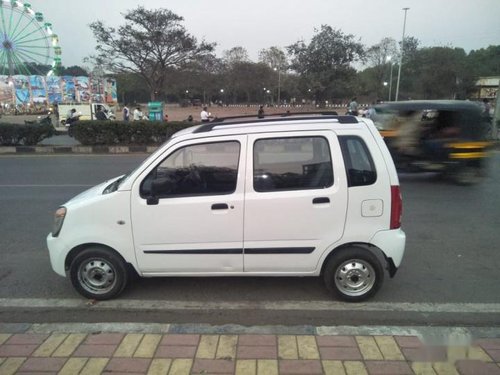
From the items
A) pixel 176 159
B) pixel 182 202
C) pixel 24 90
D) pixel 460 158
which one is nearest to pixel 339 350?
pixel 182 202

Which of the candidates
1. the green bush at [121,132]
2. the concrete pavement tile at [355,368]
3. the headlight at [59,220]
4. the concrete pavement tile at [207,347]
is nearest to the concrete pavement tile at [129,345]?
the concrete pavement tile at [207,347]

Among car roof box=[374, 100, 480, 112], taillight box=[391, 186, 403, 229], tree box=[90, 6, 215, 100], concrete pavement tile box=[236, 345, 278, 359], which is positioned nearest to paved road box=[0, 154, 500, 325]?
concrete pavement tile box=[236, 345, 278, 359]

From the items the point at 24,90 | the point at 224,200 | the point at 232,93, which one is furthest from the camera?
the point at 232,93

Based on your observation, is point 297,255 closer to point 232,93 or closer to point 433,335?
point 433,335

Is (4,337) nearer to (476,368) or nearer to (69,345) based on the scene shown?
(69,345)

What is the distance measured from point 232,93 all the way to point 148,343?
69.0 m

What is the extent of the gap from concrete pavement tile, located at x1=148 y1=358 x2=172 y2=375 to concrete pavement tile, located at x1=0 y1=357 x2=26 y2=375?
918 mm

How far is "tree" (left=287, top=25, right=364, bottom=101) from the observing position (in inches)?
1483

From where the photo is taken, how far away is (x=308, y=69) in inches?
1540

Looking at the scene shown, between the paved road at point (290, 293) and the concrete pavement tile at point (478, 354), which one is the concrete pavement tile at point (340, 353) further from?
the concrete pavement tile at point (478, 354)

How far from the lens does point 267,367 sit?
257 centimetres

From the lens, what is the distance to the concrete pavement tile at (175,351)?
271cm

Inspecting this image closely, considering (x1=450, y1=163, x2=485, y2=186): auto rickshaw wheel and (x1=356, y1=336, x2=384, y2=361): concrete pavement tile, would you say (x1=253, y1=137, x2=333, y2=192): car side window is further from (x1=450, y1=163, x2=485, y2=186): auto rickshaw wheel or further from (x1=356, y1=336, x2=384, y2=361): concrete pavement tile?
(x1=450, y1=163, x2=485, y2=186): auto rickshaw wheel

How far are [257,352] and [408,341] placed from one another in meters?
1.12
